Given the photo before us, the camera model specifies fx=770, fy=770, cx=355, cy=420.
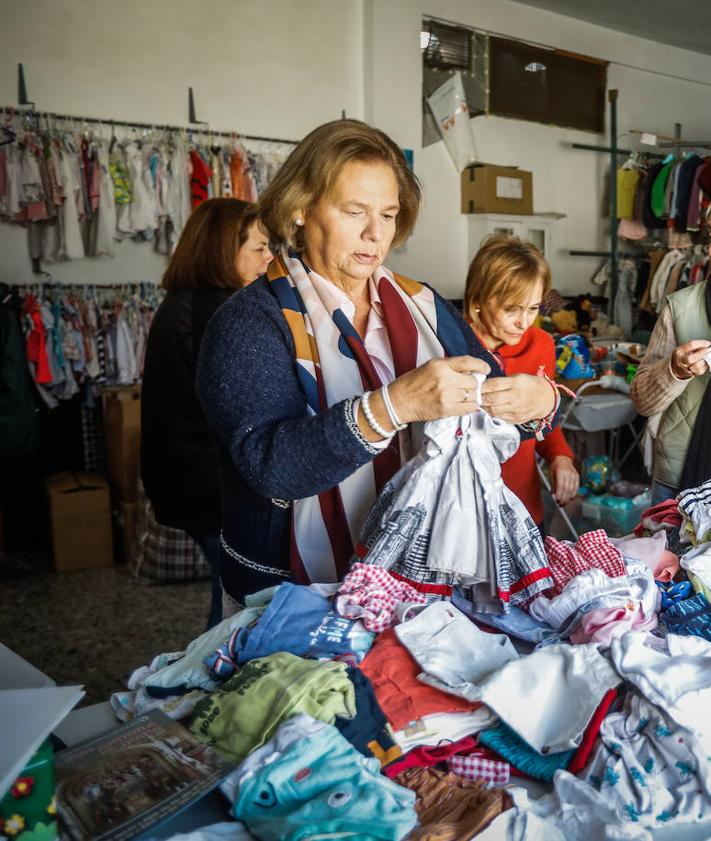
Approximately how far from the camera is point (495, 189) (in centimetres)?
683

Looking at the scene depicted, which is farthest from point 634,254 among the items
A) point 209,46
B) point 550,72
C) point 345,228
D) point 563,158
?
point 345,228

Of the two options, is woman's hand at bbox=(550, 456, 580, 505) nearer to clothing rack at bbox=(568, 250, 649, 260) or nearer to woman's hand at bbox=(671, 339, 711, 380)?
woman's hand at bbox=(671, 339, 711, 380)

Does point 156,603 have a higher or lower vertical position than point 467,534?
lower

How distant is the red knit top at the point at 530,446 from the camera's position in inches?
90.7

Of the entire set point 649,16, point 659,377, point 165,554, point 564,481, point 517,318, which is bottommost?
point 165,554

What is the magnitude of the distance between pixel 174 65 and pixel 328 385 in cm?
480

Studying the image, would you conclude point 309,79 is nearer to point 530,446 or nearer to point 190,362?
point 190,362

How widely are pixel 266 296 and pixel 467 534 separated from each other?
59 cm

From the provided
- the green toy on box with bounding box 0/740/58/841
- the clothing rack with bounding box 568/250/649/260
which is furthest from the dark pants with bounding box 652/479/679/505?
the clothing rack with bounding box 568/250/649/260

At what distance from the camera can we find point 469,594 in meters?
1.39

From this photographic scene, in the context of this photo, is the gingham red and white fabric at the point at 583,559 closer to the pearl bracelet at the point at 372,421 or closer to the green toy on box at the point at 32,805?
the pearl bracelet at the point at 372,421

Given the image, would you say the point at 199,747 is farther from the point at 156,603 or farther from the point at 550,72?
the point at 550,72

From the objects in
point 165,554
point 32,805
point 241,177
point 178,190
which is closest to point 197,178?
point 178,190

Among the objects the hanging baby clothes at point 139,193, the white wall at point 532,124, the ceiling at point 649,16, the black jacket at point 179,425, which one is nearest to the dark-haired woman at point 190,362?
the black jacket at point 179,425
